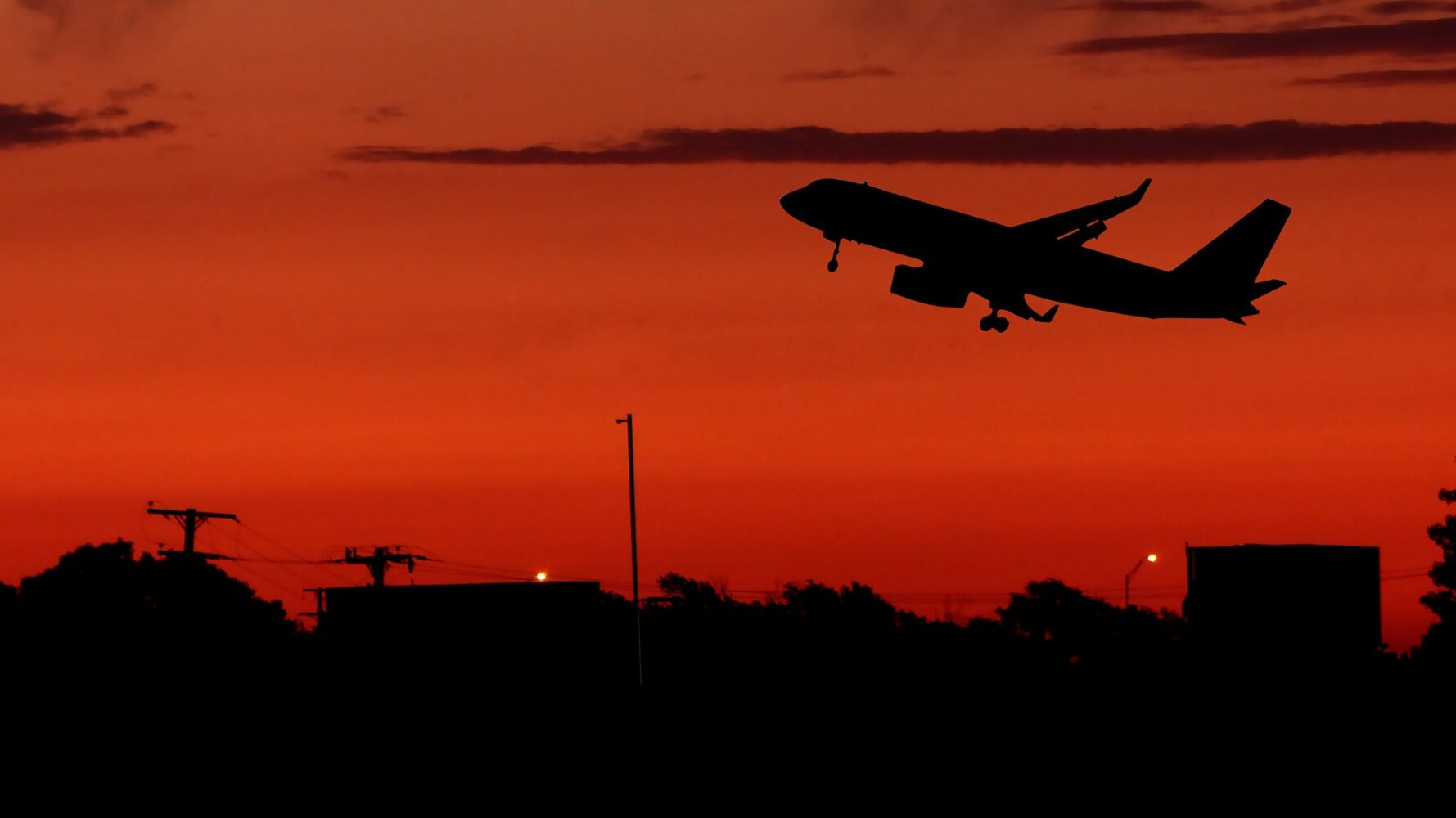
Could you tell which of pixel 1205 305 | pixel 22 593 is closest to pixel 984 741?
pixel 1205 305

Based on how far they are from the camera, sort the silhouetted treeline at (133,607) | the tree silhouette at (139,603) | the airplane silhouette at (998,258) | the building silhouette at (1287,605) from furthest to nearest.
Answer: the tree silhouette at (139,603), the silhouetted treeline at (133,607), the building silhouette at (1287,605), the airplane silhouette at (998,258)

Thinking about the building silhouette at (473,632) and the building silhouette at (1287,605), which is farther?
the building silhouette at (473,632)

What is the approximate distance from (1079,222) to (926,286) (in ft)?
18.5

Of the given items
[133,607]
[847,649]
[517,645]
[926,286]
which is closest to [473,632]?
[517,645]

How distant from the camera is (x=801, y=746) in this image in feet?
225

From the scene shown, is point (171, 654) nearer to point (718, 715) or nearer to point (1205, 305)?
point (718, 715)

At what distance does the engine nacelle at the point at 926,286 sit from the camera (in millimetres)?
65688

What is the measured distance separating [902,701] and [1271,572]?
1574 centimetres

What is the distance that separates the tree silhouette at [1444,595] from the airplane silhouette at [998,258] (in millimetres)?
61328

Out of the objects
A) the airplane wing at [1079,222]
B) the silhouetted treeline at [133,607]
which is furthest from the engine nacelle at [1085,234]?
the silhouetted treeline at [133,607]

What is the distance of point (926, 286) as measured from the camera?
65938mm

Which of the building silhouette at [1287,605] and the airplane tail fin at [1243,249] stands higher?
the airplane tail fin at [1243,249]

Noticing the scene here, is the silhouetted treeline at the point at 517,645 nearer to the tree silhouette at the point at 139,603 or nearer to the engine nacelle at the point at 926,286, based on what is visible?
the tree silhouette at the point at 139,603

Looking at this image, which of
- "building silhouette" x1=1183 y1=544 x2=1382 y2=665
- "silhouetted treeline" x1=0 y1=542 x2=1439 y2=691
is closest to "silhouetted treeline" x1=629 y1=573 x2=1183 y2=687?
"silhouetted treeline" x1=0 y1=542 x2=1439 y2=691
